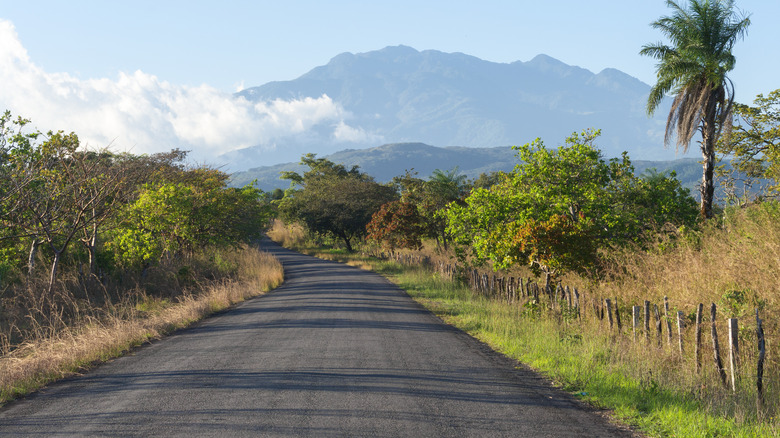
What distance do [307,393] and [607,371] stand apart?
4.54 meters

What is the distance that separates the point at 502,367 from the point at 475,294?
419 inches

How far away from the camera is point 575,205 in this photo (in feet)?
54.5

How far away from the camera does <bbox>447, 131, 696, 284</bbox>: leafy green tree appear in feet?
49.4

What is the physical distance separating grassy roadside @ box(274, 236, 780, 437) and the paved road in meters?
0.47

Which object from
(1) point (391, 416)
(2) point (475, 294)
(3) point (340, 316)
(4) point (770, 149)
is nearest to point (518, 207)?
(2) point (475, 294)

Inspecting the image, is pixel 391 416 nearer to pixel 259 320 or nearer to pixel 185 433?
pixel 185 433

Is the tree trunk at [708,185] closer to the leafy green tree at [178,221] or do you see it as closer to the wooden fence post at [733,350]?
the wooden fence post at [733,350]

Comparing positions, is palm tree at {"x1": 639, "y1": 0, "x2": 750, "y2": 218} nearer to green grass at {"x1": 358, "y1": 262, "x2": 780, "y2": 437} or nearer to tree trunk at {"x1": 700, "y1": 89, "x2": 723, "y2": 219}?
tree trunk at {"x1": 700, "y1": 89, "x2": 723, "y2": 219}

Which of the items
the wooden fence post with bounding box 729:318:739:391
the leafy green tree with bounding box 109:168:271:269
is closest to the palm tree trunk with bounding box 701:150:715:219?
the wooden fence post with bounding box 729:318:739:391

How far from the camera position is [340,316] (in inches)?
578

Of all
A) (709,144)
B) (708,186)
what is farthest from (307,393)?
(709,144)

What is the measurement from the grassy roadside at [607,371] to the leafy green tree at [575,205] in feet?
5.86

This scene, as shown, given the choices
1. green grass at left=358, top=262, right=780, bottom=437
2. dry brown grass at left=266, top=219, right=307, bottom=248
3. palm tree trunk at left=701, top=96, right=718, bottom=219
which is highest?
palm tree trunk at left=701, top=96, right=718, bottom=219

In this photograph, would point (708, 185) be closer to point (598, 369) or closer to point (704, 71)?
point (704, 71)
